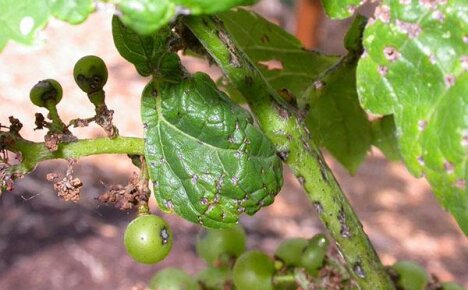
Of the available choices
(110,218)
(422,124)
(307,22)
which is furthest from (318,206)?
(307,22)

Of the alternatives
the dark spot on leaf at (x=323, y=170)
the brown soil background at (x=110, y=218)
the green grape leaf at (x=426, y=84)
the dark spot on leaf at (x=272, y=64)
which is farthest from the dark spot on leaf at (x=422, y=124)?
the brown soil background at (x=110, y=218)

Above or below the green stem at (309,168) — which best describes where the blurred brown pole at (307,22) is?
below

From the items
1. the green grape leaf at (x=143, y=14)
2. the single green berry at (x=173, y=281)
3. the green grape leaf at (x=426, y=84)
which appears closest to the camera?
the green grape leaf at (x=143, y=14)

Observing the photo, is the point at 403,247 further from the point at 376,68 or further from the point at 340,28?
the point at 376,68

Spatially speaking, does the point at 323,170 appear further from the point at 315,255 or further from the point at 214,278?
the point at 214,278

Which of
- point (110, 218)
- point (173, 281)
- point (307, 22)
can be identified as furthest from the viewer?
point (307, 22)

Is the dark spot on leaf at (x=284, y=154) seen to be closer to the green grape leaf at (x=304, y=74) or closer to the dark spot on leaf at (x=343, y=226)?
the dark spot on leaf at (x=343, y=226)
